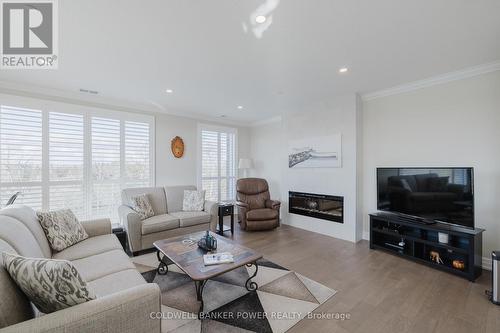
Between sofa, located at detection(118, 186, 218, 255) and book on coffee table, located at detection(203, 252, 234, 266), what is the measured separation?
1550 mm

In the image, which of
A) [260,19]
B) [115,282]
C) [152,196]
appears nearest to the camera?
[115,282]

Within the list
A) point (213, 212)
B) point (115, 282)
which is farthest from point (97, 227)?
point (213, 212)

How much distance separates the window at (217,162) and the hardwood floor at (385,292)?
96.5 inches

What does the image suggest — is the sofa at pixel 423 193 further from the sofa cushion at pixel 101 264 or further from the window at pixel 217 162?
the window at pixel 217 162

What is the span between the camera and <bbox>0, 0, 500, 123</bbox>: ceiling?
1.82 m

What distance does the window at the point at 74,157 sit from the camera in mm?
3326

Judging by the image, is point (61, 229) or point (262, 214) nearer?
point (61, 229)

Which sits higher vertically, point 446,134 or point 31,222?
point 446,134

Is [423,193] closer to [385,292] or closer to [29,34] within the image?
[385,292]

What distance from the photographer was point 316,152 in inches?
174

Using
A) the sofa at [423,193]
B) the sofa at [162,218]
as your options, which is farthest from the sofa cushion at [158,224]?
the sofa at [423,193]

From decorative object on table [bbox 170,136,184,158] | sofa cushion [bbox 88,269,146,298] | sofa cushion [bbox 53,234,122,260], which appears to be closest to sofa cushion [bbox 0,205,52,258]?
sofa cushion [bbox 53,234,122,260]

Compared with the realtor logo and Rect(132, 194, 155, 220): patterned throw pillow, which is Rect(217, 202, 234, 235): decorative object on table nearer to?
Rect(132, 194, 155, 220): patterned throw pillow

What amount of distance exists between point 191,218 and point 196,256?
1593mm
